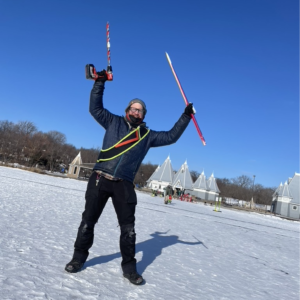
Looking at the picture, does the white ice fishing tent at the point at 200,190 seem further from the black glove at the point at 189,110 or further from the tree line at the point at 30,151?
the black glove at the point at 189,110

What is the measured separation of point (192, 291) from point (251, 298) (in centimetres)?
66

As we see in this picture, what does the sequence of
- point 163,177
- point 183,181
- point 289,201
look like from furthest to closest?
point 163,177, point 183,181, point 289,201

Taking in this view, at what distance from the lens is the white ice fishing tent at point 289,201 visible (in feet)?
146

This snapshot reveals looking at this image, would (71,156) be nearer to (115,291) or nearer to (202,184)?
(202,184)

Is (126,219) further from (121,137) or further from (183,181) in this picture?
(183,181)

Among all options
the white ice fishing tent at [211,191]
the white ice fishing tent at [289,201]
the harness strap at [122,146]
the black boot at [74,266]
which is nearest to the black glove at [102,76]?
the harness strap at [122,146]

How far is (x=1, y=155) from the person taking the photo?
61125 mm

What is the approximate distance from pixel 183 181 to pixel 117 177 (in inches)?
1920

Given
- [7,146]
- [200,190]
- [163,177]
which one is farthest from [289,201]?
[7,146]

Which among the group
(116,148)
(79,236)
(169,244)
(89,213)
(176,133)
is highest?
(176,133)

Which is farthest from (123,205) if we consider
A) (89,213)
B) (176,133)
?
(176,133)

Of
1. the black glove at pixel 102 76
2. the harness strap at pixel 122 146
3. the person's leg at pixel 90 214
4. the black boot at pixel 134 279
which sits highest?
the black glove at pixel 102 76

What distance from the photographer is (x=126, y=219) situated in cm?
276

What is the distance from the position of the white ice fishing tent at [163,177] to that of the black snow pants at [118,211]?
159 ft
